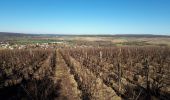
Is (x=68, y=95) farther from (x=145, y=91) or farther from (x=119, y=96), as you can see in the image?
(x=145, y=91)

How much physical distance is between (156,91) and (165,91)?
118 centimetres

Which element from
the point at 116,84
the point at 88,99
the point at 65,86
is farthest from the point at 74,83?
the point at 88,99

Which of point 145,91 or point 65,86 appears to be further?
point 65,86

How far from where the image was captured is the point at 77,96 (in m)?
17.0

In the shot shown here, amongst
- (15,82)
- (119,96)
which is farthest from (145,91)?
(15,82)

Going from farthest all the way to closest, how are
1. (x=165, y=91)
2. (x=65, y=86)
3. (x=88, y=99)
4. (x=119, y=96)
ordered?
1. (x=65, y=86)
2. (x=165, y=91)
3. (x=119, y=96)
4. (x=88, y=99)

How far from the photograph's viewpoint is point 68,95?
1733 centimetres

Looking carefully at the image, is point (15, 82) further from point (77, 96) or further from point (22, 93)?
→ point (77, 96)

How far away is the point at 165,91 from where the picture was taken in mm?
18016

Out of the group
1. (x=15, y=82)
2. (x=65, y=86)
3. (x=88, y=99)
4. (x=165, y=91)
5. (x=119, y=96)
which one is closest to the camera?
(x=88, y=99)

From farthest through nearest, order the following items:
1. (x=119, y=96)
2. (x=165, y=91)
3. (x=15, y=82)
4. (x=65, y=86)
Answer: (x=15, y=82)
(x=65, y=86)
(x=165, y=91)
(x=119, y=96)

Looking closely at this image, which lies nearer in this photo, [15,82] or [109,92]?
[109,92]

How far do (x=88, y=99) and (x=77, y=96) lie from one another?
6.86ft

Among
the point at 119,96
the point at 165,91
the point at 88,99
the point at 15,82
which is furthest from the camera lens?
the point at 15,82
